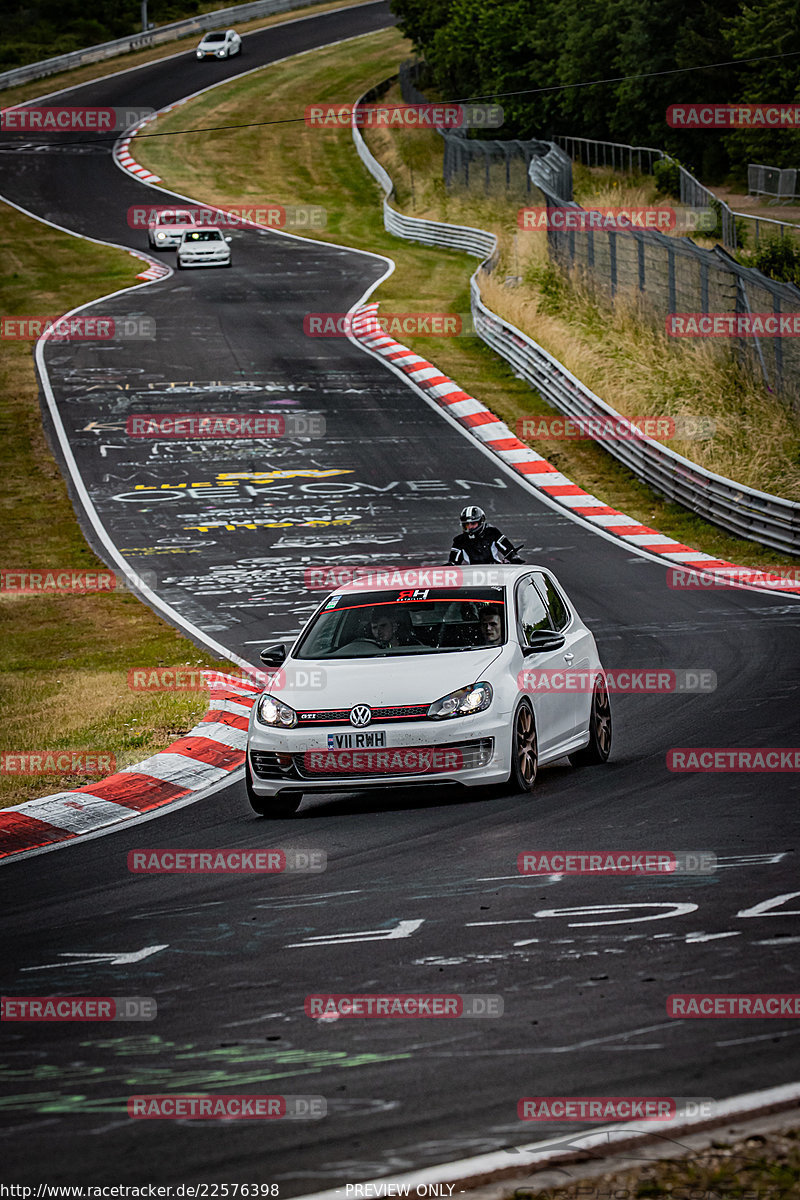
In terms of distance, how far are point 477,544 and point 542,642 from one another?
3.91 metres

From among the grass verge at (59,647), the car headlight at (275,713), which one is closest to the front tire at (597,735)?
the car headlight at (275,713)

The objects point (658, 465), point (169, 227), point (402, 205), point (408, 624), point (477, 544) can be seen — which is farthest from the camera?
point (402, 205)

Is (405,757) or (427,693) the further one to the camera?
(427,693)

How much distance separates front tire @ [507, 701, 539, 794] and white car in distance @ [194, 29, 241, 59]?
81.7 metres

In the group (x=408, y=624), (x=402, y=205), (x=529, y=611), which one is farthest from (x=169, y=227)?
(x=408, y=624)

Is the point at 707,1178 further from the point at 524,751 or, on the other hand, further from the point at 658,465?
the point at 658,465

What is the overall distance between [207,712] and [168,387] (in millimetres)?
20757

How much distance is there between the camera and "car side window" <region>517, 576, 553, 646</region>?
37.2 feet

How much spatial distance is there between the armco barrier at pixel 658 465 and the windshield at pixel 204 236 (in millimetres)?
10603

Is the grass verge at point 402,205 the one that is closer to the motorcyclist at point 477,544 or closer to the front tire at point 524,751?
the motorcyclist at point 477,544

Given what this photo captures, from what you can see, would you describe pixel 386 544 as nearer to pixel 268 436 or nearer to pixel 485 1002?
pixel 268 436

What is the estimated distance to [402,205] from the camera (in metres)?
59.0

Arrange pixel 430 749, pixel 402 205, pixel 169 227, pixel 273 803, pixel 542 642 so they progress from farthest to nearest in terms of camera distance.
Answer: pixel 402 205
pixel 169 227
pixel 542 642
pixel 273 803
pixel 430 749

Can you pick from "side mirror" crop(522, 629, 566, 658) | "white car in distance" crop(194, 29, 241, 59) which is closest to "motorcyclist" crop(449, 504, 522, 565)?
"side mirror" crop(522, 629, 566, 658)
